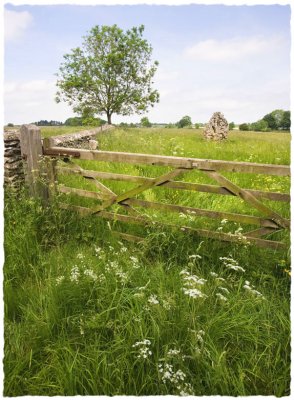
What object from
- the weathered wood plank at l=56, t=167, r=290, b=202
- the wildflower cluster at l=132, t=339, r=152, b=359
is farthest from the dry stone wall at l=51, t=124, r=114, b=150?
the wildflower cluster at l=132, t=339, r=152, b=359

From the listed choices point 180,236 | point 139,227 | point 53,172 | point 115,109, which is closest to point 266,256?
Answer: point 180,236

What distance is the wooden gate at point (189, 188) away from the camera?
3.83 m

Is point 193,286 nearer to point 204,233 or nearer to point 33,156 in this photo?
point 204,233

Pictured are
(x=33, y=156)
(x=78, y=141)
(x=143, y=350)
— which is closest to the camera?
(x=143, y=350)

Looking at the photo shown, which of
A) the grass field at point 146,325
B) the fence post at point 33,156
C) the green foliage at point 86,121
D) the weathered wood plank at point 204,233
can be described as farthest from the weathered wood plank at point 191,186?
the green foliage at point 86,121

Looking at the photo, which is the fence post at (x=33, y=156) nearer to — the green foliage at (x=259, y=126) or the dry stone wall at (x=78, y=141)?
the dry stone wall at (x=78, y=141)

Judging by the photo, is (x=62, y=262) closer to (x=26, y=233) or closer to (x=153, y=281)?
(x=26, y=233)

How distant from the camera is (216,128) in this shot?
1572 cm

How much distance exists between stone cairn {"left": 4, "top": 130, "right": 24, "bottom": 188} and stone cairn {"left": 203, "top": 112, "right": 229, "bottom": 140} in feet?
37.5

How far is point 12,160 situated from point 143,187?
9.99ft

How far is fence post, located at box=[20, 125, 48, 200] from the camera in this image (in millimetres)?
5168

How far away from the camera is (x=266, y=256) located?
407 centimetres

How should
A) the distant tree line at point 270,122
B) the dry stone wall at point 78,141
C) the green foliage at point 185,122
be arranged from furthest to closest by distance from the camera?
the distant tree line at point 270,122 → the green foliage at point 185,122 → the dry stone wall at point 78,141

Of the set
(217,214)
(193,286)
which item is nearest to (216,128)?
(217,214)
